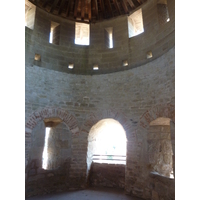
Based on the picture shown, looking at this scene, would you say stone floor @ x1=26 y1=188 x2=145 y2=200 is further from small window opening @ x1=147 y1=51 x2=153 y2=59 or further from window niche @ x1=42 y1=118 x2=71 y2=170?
small window opening @ x1=147 y1=51 x2=153 y2=59

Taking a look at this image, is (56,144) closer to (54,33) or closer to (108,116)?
(108,116)

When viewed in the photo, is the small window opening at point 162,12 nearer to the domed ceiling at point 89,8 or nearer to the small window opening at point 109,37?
the domed ceiling at point 89,8

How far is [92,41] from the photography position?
344 inches

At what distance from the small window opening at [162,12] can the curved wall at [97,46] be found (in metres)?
0.16

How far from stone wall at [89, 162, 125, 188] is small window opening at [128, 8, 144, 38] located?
598 centimetres

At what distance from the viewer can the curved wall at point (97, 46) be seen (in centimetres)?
725

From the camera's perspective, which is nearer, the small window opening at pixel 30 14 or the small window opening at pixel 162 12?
the small window opening at pixel 162 12

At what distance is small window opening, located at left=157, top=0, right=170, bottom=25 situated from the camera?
→ 7.17 meters

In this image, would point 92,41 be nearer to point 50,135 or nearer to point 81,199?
point 50,135

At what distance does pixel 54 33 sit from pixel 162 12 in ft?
16.5

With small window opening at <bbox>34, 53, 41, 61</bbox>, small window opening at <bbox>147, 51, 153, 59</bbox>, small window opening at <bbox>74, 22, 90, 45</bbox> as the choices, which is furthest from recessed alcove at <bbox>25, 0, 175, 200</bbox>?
small window opening at <bbox>74, 22, 90, 45</bbox>

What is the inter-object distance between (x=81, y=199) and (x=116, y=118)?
323 cm

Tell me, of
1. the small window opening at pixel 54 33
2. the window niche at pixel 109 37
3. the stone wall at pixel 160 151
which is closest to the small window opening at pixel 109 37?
the window niche at pixel 109 37
